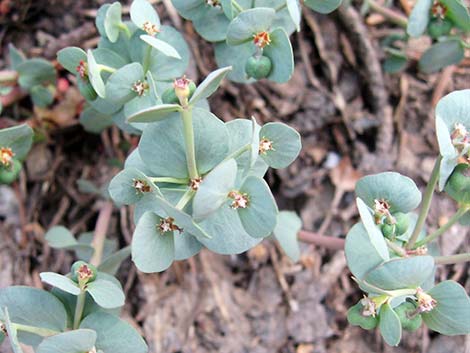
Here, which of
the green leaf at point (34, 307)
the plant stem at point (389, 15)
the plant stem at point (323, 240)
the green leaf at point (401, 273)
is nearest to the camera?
the green leaf at point (401, 273)

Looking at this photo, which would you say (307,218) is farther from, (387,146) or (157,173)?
(157,173)

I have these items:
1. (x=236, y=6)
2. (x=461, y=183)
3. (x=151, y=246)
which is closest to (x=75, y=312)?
(x=151, y=246)

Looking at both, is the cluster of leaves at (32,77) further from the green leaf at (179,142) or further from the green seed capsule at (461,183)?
the green seed capsule at (461,183)

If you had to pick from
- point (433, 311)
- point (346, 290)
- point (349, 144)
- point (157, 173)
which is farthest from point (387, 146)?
point (157, 173)

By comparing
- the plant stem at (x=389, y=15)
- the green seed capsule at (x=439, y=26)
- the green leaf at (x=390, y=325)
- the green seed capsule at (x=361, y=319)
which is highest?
the green seed capsule at (x=439, y=26)

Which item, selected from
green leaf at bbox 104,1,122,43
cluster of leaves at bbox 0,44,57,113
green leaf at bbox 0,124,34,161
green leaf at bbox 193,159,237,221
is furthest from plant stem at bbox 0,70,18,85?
green leaf at bbox 193,159,237,221

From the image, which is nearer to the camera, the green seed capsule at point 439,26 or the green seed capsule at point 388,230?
the green seed capsule at point 388,230

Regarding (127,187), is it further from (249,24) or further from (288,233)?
(288,233)

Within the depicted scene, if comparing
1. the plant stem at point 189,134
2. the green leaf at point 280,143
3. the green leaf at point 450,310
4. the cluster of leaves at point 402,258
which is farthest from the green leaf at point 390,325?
the plant stem at point 189,134
